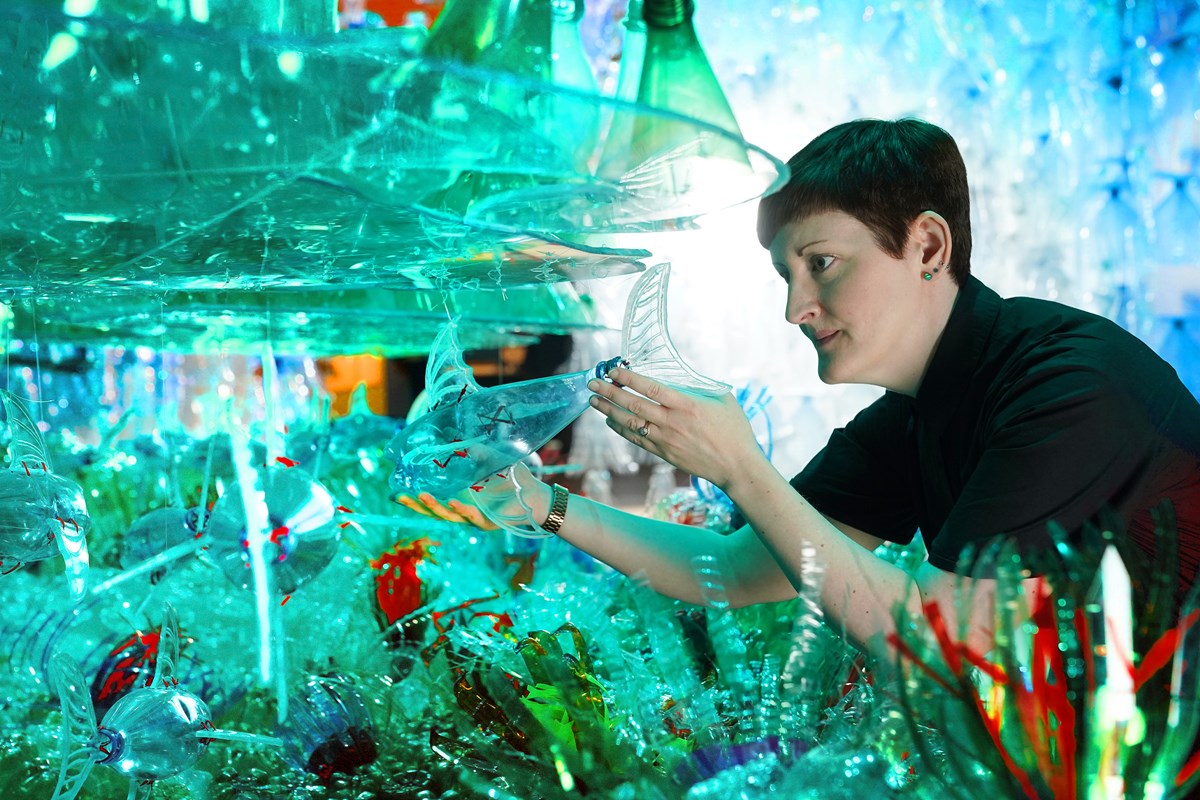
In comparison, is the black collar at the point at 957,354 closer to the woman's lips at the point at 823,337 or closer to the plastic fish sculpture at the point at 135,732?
the woman's lips at the point at 823,337

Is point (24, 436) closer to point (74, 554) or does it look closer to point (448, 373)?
point (74, 554)

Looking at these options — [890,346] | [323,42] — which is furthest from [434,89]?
[890,346]

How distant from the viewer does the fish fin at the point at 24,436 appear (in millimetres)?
813

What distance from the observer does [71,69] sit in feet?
1.81

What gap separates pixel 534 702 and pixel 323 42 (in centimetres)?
45

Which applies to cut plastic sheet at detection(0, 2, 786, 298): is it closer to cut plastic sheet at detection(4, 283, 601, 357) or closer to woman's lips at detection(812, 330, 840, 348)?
cut plastic sheet at detection(4, 283, 601, 357)

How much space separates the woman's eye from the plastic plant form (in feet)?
1.66

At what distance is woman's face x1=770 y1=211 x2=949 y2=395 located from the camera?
1045 millimetres

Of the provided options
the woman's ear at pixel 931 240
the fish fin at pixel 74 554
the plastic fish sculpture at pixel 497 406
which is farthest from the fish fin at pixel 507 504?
the woman's ear at pixel 931 240

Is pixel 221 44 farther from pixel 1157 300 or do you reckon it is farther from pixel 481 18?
pixel 1157 300

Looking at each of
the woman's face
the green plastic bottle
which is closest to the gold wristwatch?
the woman's face

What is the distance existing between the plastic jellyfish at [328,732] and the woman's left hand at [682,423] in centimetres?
33

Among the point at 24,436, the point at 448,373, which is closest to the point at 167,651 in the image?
the point at 24,436

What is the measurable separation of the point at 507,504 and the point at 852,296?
0.41 meters
